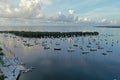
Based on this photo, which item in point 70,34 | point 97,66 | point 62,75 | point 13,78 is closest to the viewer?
point 13,78

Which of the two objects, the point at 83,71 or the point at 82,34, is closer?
the point at 83,71

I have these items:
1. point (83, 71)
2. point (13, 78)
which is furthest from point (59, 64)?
point (13, 78)

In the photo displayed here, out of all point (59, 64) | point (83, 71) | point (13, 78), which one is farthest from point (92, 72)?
point (13, 78)

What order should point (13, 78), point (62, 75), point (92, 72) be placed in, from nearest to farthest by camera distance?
point (13, 78), point (62, 75), point (92, 72)

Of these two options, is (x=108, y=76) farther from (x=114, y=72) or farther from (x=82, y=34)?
(x=82, y=34)

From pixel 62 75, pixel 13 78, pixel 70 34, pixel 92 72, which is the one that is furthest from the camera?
pixel 70 34

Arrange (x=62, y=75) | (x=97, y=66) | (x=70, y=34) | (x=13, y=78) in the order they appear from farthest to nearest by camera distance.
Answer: (x=70, y=34)
(x=97, y=66)
(x=62, y=75)
(x=13, y=78)

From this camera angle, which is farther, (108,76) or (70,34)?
(70,34)

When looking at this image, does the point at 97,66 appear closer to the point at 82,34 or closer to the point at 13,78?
the point at 13,78
